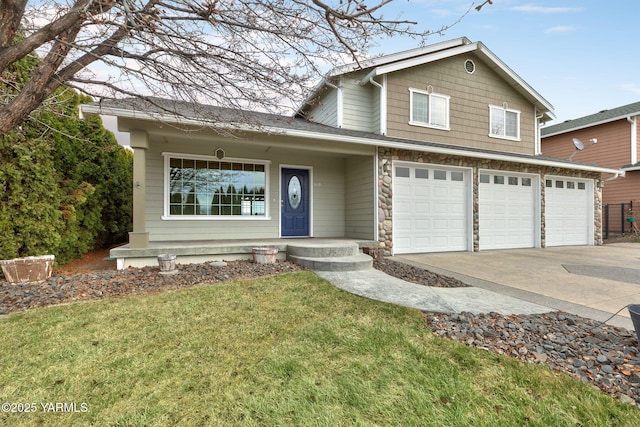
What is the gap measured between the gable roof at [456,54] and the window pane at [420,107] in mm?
891

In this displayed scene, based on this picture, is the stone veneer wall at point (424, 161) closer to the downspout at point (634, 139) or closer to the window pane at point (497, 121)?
the window pane at point (497, 121)

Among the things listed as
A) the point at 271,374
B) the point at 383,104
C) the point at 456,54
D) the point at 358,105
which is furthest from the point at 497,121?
the point at 271,374

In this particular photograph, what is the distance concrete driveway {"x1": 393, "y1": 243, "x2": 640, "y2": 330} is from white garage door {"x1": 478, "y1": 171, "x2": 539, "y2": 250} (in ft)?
3.16

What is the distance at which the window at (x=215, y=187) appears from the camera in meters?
7.12

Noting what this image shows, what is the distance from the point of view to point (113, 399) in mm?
1934

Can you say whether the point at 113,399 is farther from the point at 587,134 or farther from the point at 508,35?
the point at 587,134

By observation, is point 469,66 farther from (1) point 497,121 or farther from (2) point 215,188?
(2) point 215,188

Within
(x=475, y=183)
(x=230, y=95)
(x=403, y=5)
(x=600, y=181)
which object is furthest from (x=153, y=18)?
(x=600, y=181)

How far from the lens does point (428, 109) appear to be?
8.91 meters

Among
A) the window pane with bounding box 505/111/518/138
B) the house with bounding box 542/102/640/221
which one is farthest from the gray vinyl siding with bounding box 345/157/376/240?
the house with bounding box 542/102/640/221

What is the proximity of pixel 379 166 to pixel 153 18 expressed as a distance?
570 cm

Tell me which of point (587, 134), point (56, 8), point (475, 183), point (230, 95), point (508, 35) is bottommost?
point (475, 183)

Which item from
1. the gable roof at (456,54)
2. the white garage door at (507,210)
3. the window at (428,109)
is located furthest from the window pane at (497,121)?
the window at (428,109)

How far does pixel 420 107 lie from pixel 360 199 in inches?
136
